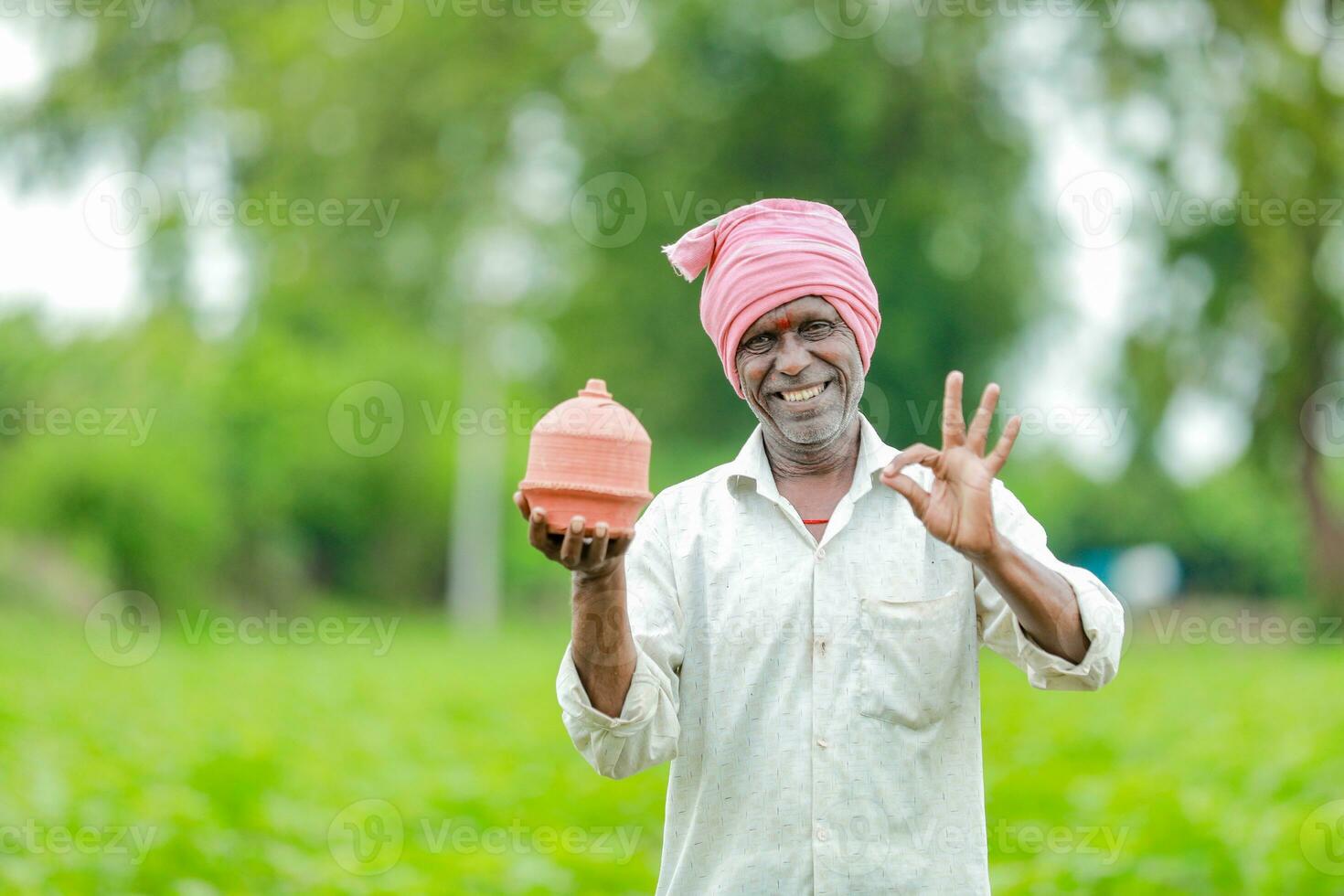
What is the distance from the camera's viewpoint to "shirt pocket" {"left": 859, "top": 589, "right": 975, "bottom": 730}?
2703mm

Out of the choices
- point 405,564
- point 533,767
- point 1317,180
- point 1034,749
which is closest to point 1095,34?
point 1317,180

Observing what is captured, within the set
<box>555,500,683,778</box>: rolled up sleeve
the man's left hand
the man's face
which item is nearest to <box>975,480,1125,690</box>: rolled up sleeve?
the man's left hand

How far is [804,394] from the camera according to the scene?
2.79 meters

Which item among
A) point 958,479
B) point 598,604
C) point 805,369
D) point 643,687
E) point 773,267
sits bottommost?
point 643,687

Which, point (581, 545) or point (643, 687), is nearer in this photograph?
point (581, 545)

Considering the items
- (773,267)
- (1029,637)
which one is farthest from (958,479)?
(773,267)

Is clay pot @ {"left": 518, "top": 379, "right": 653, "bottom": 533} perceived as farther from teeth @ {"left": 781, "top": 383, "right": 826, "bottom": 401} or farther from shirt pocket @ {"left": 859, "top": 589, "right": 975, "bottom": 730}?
shirt pocket @ {"left": 859, "top": 589, "right": 975, "bottom": 730}

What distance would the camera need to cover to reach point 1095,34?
1465 cm

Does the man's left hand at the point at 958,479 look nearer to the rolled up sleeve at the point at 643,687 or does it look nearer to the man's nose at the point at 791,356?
the man's nose at the point at 791,356

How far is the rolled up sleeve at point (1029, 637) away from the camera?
2.55 meters

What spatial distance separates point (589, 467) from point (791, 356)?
460mm

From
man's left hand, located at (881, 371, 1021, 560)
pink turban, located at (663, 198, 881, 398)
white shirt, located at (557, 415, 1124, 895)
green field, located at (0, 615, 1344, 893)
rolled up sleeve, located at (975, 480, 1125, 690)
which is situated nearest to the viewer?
man's left hand, located at (881, 371, 1021, 560)

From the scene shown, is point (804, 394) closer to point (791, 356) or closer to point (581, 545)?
point (791, 356)

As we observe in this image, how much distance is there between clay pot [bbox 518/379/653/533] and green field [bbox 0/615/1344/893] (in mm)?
3569
